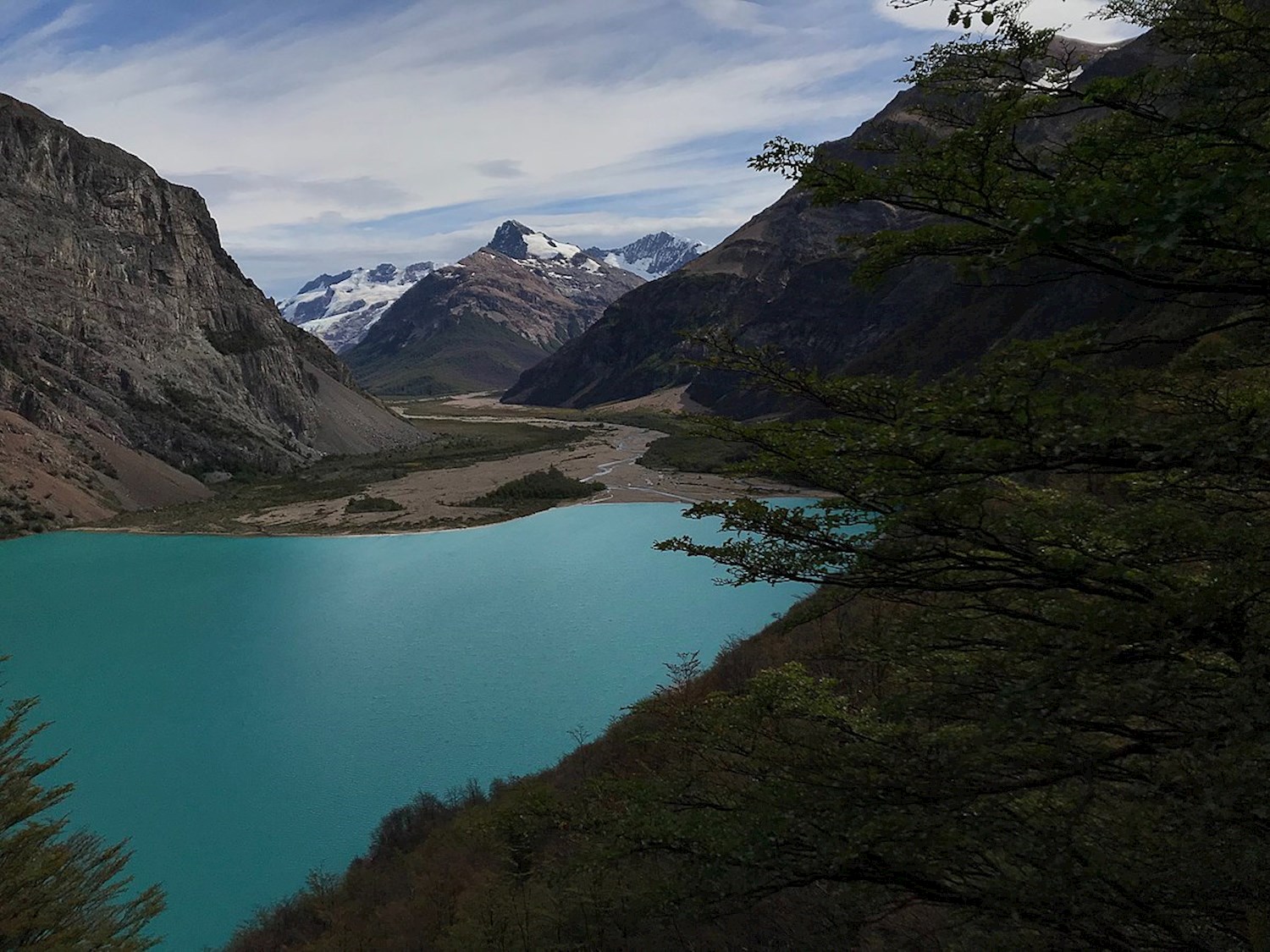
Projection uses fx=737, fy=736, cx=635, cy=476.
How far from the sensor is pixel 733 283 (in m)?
153

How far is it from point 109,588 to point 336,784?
2541cm

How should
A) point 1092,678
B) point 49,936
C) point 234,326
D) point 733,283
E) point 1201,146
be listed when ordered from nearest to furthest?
point 1201,146, point 1092,678, point 49,936, point 234,326, point 733,283

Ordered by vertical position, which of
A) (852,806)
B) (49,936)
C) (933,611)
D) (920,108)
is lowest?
(49,936)

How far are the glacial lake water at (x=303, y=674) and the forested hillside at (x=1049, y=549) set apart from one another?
43.8ft

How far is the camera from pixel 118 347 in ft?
222

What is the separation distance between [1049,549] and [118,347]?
8173cm

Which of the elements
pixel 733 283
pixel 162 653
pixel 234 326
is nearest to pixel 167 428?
pixel 234 326

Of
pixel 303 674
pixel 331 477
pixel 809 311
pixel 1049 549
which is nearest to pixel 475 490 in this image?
pixel 331 477

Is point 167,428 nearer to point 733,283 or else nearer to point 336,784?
point 336,784

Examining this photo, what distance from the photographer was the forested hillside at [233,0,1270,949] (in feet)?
10.5

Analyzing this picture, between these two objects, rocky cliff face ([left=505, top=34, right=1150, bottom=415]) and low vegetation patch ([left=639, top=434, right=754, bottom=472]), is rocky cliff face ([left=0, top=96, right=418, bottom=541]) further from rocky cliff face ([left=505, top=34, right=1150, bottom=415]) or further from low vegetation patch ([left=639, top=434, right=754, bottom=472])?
rocky cliff face ([left=505, top=34, right=1150, bottom=415])

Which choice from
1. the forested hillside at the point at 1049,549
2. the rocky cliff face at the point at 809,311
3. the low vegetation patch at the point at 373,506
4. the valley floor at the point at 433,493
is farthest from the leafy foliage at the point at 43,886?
the low vegetation patch at the point at 373,506

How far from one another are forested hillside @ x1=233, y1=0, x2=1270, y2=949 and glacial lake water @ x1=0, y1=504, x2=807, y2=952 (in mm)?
13350

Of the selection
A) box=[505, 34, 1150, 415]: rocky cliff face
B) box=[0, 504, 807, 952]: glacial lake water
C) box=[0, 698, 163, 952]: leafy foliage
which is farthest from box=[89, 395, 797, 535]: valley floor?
box=[0, 698, 163, 952]: leafy foliage
